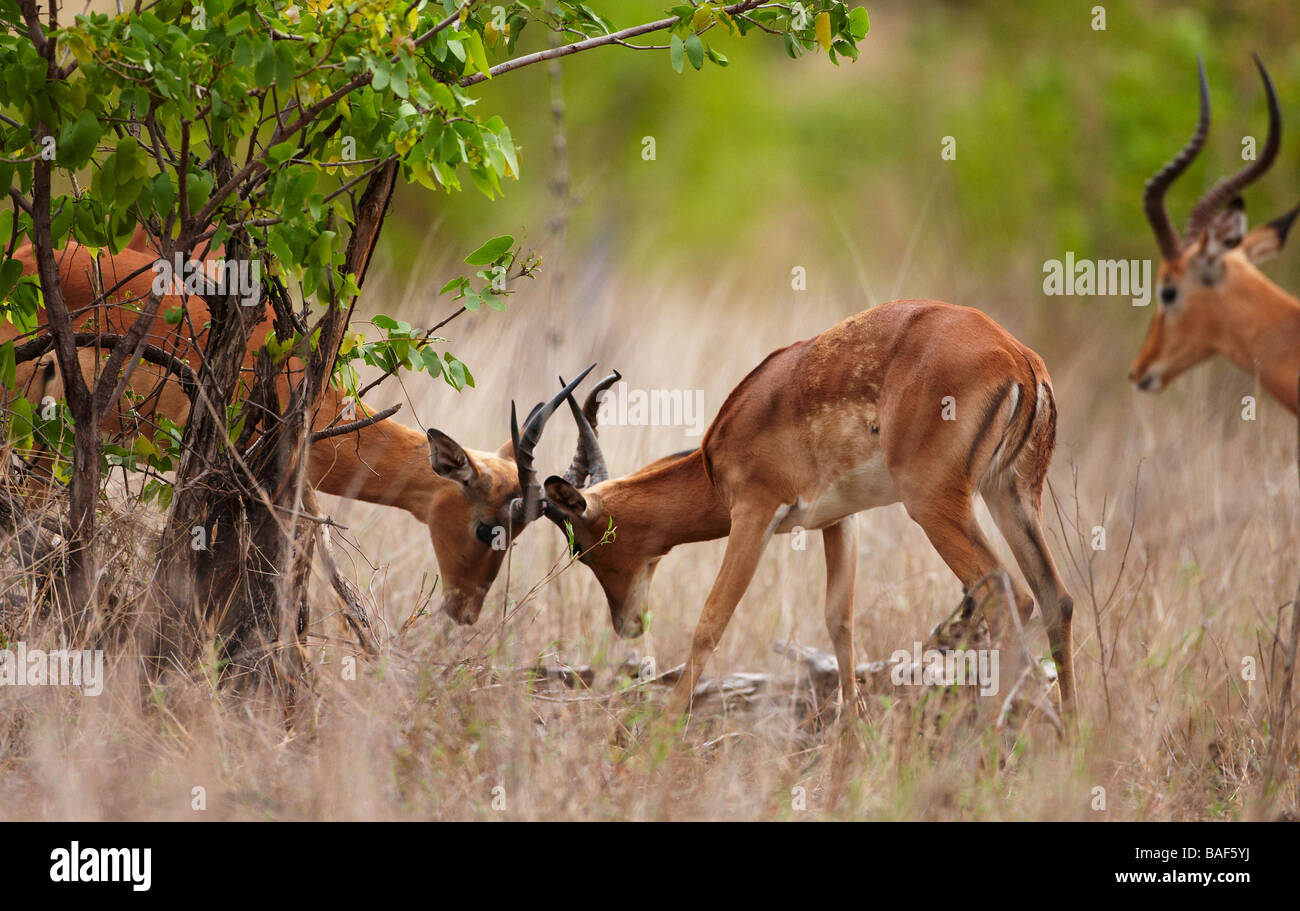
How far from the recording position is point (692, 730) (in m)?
5.26

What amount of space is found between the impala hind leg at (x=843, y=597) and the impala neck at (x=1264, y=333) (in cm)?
231

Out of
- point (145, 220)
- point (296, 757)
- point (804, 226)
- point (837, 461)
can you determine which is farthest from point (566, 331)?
point (804, 226)

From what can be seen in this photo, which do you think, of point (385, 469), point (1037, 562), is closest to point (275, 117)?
point (385, 469)

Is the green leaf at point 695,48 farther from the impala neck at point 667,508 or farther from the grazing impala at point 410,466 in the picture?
the impala neck at point 667,508

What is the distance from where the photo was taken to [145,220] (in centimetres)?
448

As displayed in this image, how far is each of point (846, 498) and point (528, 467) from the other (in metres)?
1.41

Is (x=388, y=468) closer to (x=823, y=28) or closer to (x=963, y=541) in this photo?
(x=963, y=541)

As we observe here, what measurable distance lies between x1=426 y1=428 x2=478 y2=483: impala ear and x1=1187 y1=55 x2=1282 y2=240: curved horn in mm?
3216

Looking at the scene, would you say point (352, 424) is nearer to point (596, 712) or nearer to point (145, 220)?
point (145, 220)

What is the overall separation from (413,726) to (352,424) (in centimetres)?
130

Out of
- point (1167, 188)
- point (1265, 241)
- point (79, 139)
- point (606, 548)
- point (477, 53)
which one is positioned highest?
point (477, 53)

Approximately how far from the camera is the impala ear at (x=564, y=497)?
18.6 feet

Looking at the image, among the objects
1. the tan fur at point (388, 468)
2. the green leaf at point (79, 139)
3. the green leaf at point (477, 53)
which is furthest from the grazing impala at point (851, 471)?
the green leaf at point (79, 139)

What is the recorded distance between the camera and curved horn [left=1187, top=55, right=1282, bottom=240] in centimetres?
338
